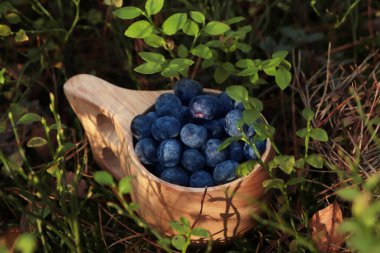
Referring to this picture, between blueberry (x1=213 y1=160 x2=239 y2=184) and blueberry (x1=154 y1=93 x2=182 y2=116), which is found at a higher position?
blueberry (x1=154 y1=93 x2=182 y2=116)

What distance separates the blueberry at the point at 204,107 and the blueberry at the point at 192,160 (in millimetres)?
78

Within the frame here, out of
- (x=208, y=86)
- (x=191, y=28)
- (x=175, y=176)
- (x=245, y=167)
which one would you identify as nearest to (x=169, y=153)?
(x=175, y=176)

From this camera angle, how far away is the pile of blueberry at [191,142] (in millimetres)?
1085

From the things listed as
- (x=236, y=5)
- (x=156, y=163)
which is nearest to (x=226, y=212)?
(x=156, y=163)

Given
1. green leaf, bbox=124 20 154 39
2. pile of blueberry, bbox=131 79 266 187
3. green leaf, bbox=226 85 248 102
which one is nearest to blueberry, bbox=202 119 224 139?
pile of blueberry, bbox=131 79 266 187

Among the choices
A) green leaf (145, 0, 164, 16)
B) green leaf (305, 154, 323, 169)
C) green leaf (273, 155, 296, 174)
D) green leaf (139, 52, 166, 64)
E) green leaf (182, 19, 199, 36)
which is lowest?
green leaf (305, 154, 323, 169)

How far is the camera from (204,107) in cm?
114

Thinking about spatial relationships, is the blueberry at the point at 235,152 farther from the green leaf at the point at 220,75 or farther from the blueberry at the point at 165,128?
the green leaf at the point at 220,75

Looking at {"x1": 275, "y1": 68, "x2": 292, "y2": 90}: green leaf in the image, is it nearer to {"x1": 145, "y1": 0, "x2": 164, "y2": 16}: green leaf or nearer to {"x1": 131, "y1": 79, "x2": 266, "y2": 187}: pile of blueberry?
{"x1": 131, "y1": 79, "x2": 266, "y2": 187}: pile of blueberry

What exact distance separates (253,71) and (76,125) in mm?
497

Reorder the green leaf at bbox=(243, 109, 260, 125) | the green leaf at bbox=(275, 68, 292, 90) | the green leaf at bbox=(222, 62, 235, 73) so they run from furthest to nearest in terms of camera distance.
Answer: the green leaf at bbox=(222, 62, 235, 73), the green leaf at bbox=(275, 68, 292, 90), the green leaf at bbox=(243, 109, 260, 125)

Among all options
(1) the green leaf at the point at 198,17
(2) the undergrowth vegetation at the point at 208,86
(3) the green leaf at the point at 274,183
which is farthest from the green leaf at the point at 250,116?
(1) the green leaf at the point at 198,17

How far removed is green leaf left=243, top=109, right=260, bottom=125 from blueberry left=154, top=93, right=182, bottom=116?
181mm

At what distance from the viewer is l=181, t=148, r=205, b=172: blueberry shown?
3.59 ft
